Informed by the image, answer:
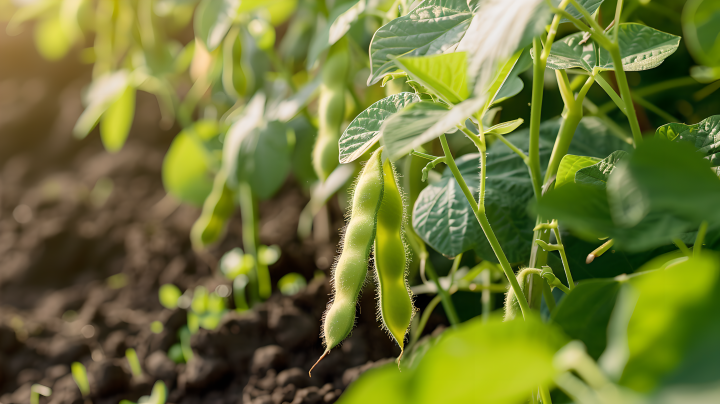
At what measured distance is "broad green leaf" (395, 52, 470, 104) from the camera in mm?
345

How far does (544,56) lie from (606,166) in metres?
0.10

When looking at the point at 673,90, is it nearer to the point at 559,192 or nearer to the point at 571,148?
the point at 571,148

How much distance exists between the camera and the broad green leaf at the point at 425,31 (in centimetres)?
43

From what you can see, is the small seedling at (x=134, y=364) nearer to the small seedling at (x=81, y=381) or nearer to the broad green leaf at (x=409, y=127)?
the small seedling at (x=81, y=381)

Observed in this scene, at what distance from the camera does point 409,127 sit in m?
0.31

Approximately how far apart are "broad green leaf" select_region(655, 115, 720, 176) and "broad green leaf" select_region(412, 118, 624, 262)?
212 mm

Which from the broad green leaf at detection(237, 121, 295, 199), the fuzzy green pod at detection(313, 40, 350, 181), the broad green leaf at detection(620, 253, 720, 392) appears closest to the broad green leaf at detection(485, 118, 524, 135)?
the broad green leaf at detection(620, 253, 720, 392)

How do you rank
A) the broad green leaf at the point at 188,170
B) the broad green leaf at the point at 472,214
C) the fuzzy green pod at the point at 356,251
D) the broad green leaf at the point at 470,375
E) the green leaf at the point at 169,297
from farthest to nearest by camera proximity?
the broad green leaf at the point at 188,170, the green leaf at the point at 169,297, the broad green leaf at the point at 472,214, the fuzzy green pod at the point at 356,251, the broad green leaf at the point at 470,375

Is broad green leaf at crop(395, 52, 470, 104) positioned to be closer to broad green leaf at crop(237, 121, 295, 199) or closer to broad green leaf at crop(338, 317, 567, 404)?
broad green leaf at crop(338, 317, 567, 404)

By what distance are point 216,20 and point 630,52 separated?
0.69m

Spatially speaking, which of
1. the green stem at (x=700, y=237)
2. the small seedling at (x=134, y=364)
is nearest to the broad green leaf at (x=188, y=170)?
the small seedling at (x=134, y=364)

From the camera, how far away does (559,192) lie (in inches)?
11.9

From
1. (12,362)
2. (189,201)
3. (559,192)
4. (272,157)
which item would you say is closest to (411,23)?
(559,192)

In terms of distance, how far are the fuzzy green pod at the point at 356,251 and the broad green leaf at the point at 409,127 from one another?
122 millimetres
